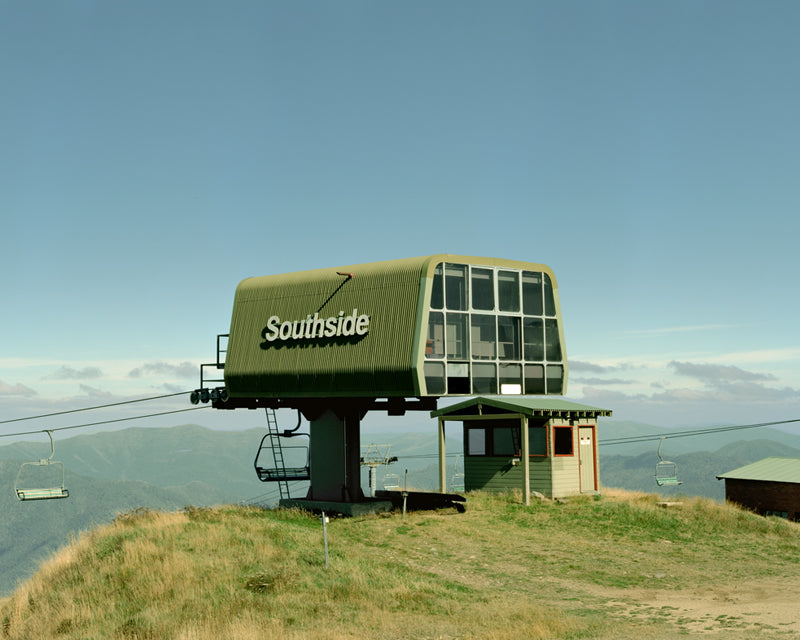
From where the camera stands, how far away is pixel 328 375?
31.9 meters

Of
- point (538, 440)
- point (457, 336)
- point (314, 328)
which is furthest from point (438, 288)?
point (538, 440)

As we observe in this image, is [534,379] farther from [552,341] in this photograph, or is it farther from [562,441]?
[562,441]

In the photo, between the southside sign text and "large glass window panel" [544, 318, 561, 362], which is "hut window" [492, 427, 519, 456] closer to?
"large glass window panel" [544, 318, 561, 362]

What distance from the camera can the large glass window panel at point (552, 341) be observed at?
110ft

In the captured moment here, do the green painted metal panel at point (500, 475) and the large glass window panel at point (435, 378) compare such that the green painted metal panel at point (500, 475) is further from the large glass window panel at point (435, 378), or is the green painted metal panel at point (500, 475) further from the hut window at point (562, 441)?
the large glass window panel at point (435, 378)

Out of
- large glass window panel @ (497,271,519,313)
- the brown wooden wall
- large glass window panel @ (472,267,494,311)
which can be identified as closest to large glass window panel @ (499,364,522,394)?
large glass window panel @ (497,271,519,313)

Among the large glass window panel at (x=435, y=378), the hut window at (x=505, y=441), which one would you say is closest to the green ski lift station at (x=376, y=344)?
the large glass window panel at (x=435, y=378)

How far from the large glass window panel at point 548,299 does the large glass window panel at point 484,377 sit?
11.9 feet

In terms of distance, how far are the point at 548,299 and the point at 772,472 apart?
1753cm

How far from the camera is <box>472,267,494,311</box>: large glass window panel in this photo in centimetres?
3138

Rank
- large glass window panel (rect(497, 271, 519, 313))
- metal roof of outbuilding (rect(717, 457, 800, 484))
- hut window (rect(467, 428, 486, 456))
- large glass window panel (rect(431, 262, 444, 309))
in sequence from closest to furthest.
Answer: large glass window panel (rect(431, 262, 444, 309)) → large glass window panel (rect(497, 271, 519, 313)) → hut window (rect(467, 428, 486, 456)) → metal roof of outbuilding (rect(717, 457, 800, 484))

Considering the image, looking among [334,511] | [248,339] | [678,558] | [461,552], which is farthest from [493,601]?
[248,339]

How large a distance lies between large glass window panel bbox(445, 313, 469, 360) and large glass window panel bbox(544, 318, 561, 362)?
407 cm

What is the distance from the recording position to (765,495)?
42156 mm
